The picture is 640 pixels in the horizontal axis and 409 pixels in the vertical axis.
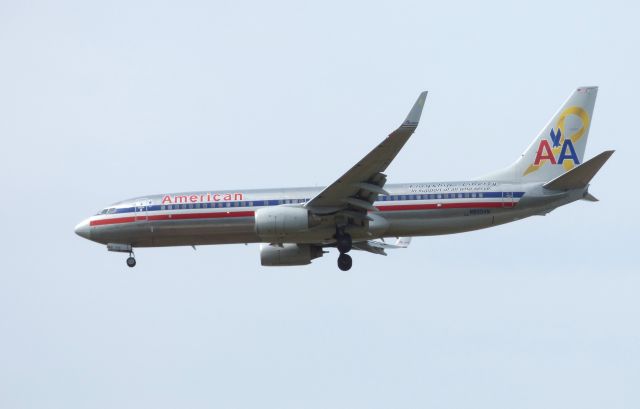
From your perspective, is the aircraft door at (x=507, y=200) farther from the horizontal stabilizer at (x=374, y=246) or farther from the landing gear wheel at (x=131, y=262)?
the landing gear wheel at (x=131, y=262)

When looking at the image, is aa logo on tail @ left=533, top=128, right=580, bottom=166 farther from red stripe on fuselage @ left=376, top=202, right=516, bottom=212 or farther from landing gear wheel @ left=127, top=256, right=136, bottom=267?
landing gear wheel @ left=127, top=256, right=136, bottom=267

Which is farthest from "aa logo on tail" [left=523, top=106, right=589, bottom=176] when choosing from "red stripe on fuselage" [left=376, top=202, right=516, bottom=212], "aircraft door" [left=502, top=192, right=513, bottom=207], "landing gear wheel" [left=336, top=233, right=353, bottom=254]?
"landing gear wheel" [left=336, top=233, right=353, bottom=254]

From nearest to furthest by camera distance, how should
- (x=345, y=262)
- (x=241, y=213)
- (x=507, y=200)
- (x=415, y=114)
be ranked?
1. (x=415, y=114)
2. (x=507, y=200)
3. (x=241, y=213)
4. (x=345, y=262)

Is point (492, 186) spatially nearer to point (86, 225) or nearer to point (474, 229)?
point (474, 229)

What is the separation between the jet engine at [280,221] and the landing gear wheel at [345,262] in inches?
104

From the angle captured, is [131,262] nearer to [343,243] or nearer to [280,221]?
[280,221]

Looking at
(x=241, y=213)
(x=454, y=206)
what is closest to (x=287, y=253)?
(x=241, y=213)

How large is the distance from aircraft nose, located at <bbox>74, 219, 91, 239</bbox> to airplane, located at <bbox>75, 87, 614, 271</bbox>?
41 mm

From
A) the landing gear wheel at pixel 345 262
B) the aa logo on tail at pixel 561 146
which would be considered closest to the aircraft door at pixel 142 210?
the landing gear wheel at pixel 345 262

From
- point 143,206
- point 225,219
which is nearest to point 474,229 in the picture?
point 225,219

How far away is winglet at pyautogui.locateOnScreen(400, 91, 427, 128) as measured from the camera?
42.4 meters

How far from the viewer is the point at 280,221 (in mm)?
46438

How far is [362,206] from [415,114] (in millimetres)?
5661

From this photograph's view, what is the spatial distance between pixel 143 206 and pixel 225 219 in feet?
12.1
